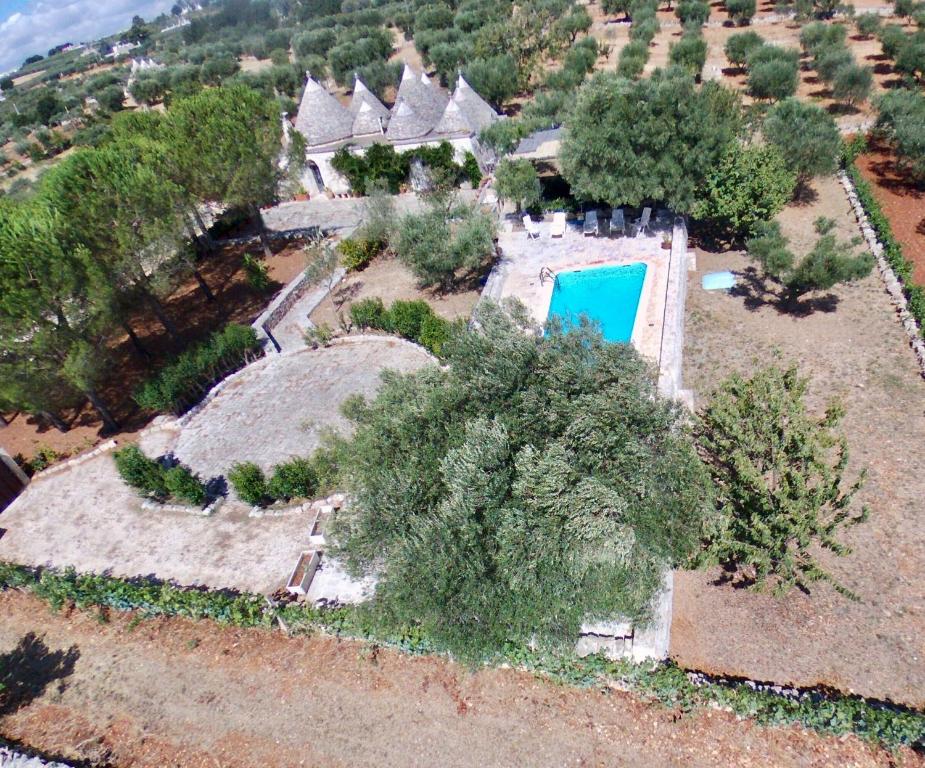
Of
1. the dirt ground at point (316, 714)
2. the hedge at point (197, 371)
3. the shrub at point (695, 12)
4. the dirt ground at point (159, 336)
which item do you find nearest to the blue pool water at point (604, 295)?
the hedge at point (197, 371)

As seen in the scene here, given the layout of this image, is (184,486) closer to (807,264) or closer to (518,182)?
(518,182)

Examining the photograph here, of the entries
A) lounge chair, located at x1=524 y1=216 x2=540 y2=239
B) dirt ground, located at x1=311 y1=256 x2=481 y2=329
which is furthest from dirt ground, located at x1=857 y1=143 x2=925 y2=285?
dirt ground, located at x1=311 y1=256 x2=481 y2=329

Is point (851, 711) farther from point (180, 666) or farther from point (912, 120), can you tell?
point (912, 120)

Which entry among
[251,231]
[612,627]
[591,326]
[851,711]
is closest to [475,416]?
[591,326]

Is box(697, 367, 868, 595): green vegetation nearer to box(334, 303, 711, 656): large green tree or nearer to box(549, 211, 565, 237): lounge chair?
box(334, 303, 711, 656): large green tree

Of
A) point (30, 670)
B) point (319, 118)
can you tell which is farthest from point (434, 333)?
point (319, 118)

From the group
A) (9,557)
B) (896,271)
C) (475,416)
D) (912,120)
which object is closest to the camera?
(475,416)
